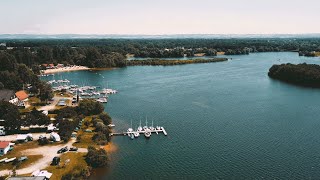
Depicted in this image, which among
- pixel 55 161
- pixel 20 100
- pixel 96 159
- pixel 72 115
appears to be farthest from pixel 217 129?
pixel 20 100

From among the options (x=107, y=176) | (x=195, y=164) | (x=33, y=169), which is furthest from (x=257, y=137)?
(x=33, y=169)

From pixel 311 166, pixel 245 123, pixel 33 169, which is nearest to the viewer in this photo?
pixel 33 169

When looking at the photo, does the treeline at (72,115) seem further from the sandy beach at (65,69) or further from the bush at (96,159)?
the sandy beach at (65,69)

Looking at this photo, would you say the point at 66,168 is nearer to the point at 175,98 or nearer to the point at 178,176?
the point at 178,176

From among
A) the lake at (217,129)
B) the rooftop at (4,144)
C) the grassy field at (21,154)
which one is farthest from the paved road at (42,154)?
the lake at (217,129)

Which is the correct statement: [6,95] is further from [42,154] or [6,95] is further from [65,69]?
[65,69]

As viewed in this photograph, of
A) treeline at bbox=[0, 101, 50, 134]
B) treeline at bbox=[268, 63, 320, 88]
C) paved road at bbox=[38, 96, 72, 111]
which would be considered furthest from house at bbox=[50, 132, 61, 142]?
treeline at bbox=[268, 63, 320, 88]
